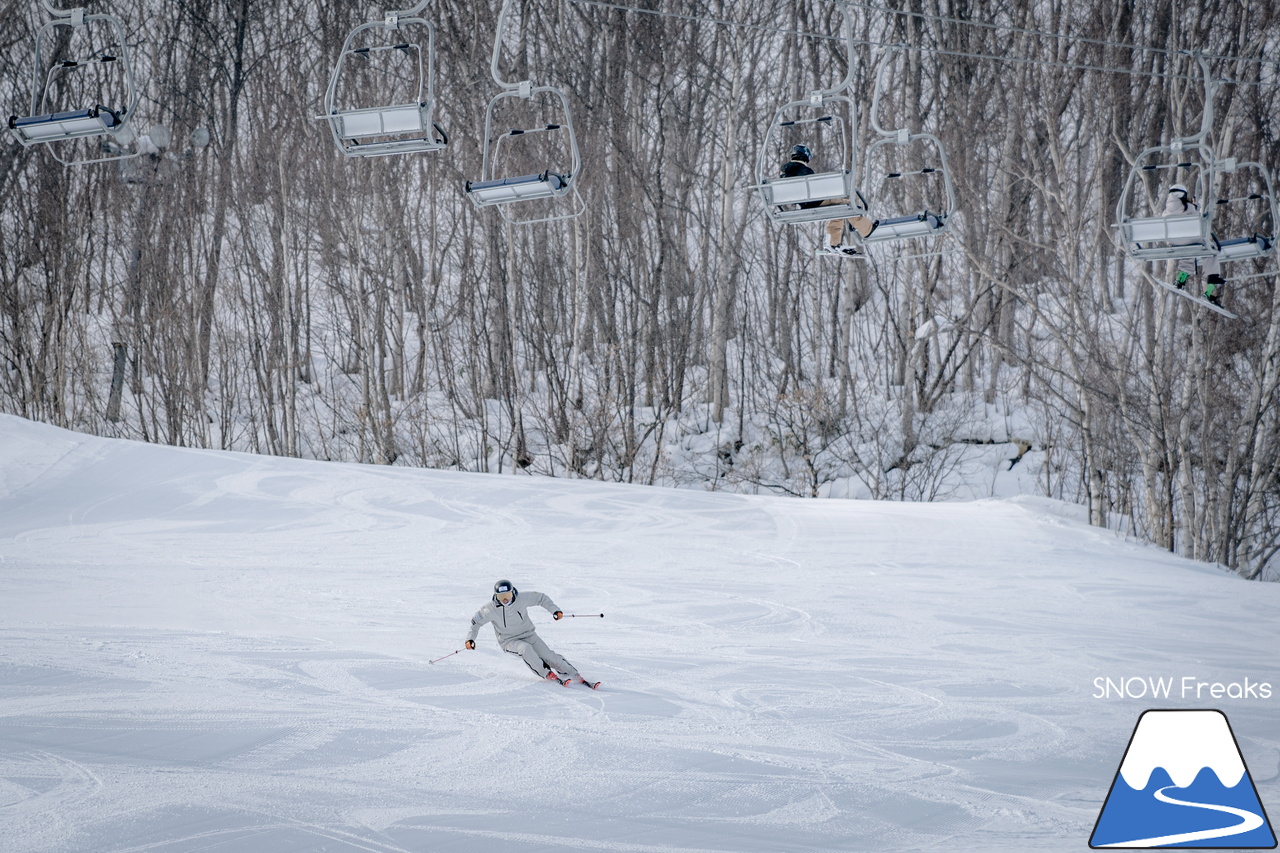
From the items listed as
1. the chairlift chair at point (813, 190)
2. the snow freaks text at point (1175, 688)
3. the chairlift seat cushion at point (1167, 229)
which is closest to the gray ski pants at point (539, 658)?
the snow freaks text at point (1175, 688)

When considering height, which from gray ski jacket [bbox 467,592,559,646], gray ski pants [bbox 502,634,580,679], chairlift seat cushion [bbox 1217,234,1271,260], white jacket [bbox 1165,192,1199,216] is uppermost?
white jacket [bbox 1165,192,1199,216]

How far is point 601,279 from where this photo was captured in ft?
73.5

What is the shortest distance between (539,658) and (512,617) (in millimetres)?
348

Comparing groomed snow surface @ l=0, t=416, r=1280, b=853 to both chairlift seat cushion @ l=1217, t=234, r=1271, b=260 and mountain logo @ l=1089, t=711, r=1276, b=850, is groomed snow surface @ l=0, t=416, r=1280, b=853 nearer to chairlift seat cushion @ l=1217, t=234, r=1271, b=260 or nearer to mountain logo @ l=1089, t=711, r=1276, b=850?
mountain logo @ l=1089, t=711, r=1276, b=850

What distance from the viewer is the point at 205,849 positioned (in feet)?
15.2

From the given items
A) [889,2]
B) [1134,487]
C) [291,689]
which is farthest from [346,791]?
[889,2]

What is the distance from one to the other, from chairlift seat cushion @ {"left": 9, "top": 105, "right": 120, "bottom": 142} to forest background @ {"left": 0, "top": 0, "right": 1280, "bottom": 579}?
1145cm

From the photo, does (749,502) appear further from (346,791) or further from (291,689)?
(346,791)

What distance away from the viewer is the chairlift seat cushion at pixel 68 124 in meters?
8.05

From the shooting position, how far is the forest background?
2033 centimetres

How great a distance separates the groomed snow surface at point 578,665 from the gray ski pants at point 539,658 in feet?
0.49

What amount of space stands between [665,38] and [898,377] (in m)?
8.81

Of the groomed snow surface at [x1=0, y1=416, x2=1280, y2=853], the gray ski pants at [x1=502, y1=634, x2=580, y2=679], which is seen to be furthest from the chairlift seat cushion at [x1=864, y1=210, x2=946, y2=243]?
the gray ski pants at [x1=502, y1=634, x2=580, y2=679]

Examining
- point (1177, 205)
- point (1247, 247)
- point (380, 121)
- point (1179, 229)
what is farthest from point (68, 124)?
point (1247, 247)
